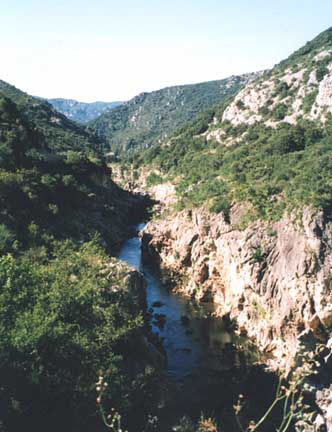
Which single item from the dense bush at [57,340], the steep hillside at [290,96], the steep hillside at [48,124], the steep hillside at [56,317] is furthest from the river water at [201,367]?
the steep hillside at [48,124]

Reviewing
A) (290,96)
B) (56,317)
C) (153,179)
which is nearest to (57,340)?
(56,317)

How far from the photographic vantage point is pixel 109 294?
1362 inches

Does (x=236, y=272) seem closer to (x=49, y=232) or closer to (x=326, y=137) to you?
(x=49, y=232)

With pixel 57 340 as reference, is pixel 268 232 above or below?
above

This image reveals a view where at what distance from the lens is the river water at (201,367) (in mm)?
32344

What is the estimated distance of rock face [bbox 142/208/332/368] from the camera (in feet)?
132

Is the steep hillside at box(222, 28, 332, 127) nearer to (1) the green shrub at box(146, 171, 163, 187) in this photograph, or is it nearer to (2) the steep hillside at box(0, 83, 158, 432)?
(1) the green shrub at box(146, 171, 163, 187)

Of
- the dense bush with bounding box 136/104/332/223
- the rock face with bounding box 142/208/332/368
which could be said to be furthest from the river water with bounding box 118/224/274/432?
the dense bush with bounding box 136/104/332/223

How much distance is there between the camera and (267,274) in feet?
145

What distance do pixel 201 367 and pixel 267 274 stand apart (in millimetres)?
12013

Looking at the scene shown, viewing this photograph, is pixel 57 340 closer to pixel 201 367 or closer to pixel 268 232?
pixel 201 367

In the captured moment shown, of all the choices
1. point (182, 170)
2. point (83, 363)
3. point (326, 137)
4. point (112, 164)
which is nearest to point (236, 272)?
point (83, 363)

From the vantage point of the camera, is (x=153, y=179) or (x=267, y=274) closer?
(x=267, y=274)

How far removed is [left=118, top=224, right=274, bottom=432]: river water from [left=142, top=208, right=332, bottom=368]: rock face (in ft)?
7.62
